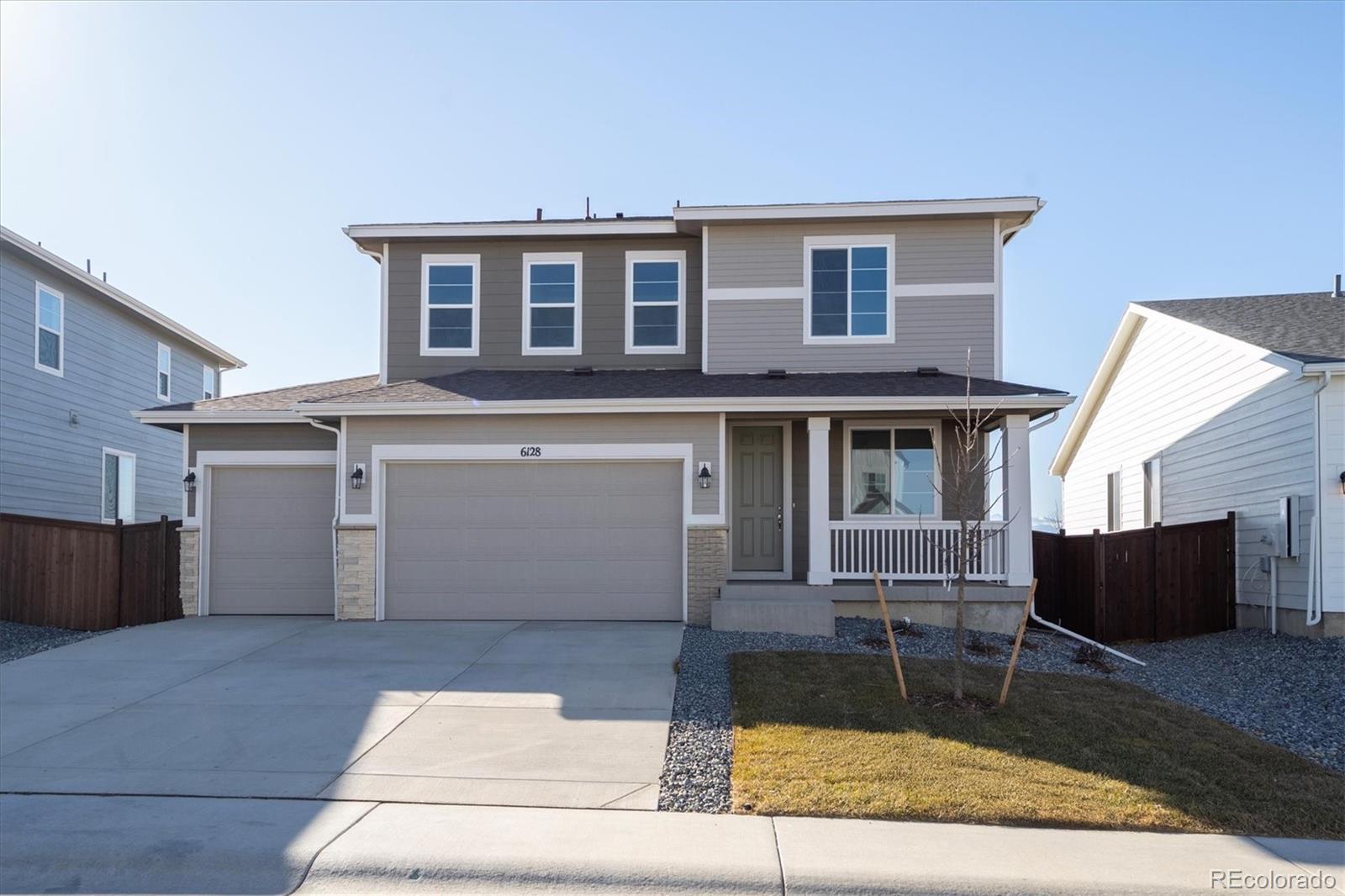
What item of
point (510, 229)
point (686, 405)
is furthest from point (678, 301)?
point (686, 405)

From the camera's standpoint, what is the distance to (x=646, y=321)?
14836mm

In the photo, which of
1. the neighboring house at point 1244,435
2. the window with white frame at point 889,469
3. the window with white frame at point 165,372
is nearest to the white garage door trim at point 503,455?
the window with white frame at point 889,469

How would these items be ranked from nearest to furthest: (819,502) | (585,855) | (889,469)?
(585,855)
(819,502)
(889,469)

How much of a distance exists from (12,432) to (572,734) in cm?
1413

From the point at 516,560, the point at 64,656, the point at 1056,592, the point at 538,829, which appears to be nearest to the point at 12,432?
the point at 64,656

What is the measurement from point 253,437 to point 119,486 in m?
8.38

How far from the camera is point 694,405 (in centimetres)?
1226

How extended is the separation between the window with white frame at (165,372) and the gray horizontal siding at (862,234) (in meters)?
14.3

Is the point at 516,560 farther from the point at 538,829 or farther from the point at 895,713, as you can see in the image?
the point at 538,829

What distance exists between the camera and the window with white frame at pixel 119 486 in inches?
765

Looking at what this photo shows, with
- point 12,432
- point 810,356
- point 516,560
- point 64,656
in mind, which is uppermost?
point 810,356

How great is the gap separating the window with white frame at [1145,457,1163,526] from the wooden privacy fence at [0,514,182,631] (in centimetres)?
1600

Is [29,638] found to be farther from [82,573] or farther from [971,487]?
[971,487]

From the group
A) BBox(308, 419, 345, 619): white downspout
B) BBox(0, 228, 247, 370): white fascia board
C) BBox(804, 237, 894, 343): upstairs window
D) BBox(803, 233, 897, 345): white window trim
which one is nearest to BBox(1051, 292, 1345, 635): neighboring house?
BBox(803, 233, 897, 345): white window trim
